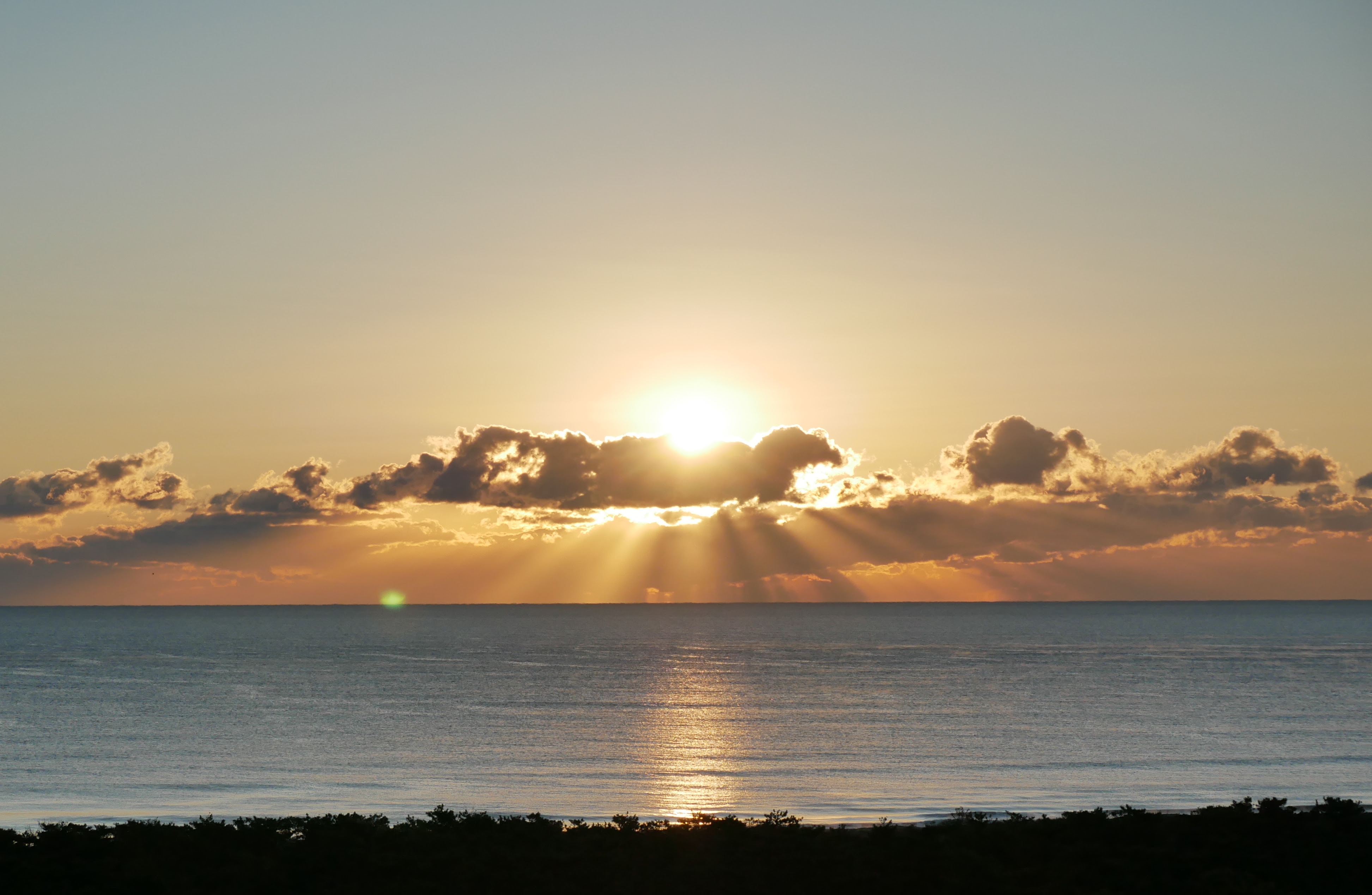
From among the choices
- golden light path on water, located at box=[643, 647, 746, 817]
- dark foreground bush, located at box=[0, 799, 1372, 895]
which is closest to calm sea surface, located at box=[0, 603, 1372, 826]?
golden light path on water, located at box=[643, 647, 746, 817]

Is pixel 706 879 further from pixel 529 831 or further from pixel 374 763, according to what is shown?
pixel 374 763

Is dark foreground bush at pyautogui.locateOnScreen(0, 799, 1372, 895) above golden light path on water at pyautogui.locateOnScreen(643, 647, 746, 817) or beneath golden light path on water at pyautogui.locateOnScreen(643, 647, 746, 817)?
above

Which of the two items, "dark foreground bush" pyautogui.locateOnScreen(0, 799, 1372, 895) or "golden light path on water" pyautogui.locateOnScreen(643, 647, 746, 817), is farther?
"golden light path on water" pyautogui.locateOnScreen(643, 647, 746, 817)

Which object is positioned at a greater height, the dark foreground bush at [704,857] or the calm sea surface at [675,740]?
the dark foreground bush at [704,857]

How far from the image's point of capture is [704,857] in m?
22.1

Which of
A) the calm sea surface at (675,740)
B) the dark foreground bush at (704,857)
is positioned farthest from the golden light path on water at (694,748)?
the dark foreground bush at (704,857)

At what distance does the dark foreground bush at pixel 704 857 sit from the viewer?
69.4ft

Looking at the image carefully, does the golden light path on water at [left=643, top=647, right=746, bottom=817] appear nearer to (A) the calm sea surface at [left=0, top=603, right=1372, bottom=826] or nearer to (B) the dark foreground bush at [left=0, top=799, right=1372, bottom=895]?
(A) the calm sea surface at [left=0, top=603, right=1372, bottom=826]

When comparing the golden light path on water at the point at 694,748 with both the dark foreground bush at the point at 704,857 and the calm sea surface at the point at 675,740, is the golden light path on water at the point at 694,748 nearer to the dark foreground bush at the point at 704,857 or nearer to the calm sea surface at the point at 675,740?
the calm sea surface at the point at 675,740

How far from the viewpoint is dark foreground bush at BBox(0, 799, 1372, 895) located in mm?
21156

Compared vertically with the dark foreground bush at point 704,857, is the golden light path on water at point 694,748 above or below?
below

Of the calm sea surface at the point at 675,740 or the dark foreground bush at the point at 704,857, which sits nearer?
the dark foreground bush at the point at 704,857

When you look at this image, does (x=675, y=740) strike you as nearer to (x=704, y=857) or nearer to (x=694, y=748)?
(x=694, y=748)

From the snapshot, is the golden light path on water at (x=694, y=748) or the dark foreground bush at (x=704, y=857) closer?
the dark foreground bush at (x=704, y=857)
